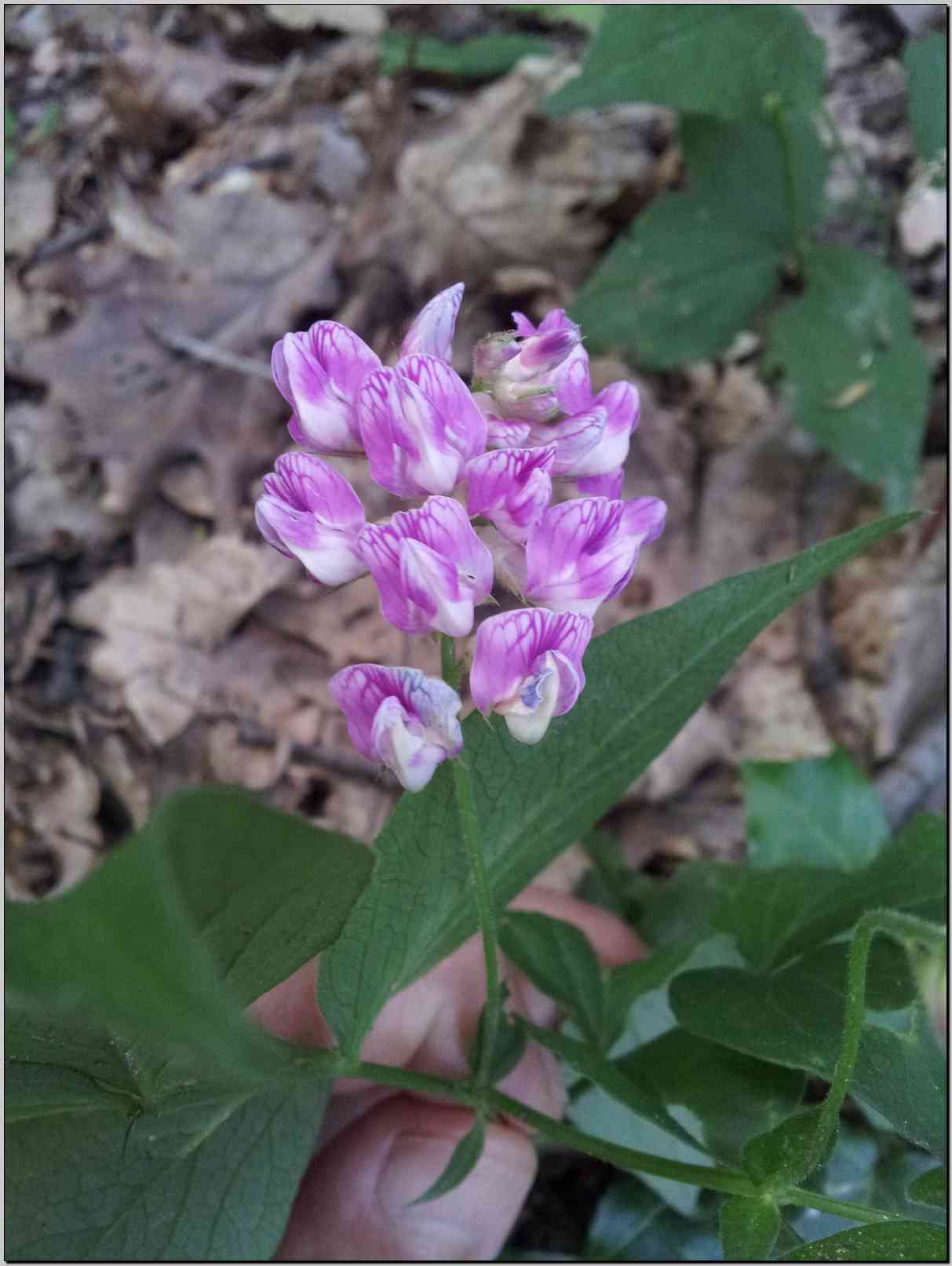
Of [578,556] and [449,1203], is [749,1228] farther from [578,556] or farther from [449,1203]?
[578,556]

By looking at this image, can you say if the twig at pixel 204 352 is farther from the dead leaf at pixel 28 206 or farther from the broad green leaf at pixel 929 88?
the broad green leaf at pixel 929 88

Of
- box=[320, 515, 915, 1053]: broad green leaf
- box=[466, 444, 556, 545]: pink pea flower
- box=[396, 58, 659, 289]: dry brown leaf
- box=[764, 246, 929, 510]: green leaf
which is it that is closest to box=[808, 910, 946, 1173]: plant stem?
box=[320, 515, 915, 1053]: broad green leaf

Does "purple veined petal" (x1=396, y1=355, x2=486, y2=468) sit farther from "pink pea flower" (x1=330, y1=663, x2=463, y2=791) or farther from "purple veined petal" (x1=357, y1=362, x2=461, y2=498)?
"pink pea flower" (x1=330, y1=663, x2=463, y2=791)

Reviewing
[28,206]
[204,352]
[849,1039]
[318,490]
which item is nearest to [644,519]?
[318,490]

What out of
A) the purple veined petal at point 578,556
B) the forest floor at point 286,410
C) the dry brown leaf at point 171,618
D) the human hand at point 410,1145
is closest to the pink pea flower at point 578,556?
the purple veined petal at point 578,556

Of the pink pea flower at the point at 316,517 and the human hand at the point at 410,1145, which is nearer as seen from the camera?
the pink pea flower at the point at 316,517

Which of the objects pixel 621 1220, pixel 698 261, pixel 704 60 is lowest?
pixel 621 1220
